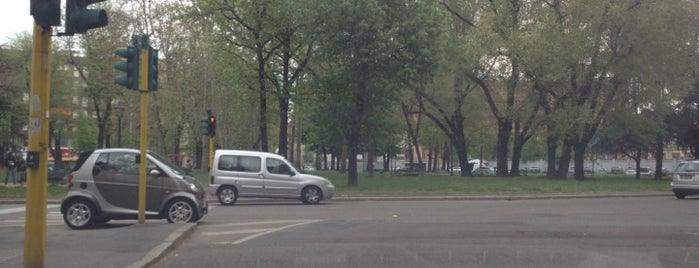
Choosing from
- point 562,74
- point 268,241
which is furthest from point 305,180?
point 562,74

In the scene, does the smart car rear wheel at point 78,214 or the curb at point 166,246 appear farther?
the smart car rear wheel at point 78,214

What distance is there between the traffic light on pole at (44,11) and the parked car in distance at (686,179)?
2572 cm

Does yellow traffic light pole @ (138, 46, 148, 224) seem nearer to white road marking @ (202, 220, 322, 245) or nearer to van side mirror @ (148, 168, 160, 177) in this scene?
van side mirror @ (148, 168, 160, 177)

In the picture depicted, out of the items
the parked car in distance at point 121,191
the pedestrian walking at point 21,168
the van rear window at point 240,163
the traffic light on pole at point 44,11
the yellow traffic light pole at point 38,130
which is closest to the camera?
the traffic light on pole at point 44,11

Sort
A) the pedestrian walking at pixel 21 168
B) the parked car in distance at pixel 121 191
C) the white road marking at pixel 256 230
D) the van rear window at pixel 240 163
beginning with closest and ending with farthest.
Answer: the white road marking at pixel 256 230 → the parked car in distance at pixel 121 191 → the van rear window at pixel 240 163 → the pedestrian walking at pixel 21 168

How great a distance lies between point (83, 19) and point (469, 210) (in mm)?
14927

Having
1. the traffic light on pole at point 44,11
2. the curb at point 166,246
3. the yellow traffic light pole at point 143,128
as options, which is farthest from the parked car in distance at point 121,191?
the traffic light on pole at point 44,11

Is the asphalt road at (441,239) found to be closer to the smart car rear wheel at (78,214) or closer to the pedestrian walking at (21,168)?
the smart car rear wheel at (78,214)

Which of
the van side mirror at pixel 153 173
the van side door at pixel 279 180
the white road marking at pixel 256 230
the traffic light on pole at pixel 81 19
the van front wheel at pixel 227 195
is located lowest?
the white road marking at pixel 256 230

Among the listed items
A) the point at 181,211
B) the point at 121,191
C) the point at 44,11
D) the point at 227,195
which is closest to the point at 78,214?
the point at 121,191

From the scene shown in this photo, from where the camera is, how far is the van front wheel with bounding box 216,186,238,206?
24.8 metres

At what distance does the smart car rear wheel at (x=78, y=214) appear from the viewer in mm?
15664

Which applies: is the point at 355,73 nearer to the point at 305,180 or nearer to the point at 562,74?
the point at 305,180

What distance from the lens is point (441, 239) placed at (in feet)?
44.6
